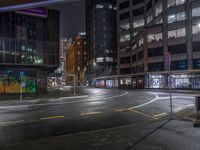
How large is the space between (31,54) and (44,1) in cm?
3090

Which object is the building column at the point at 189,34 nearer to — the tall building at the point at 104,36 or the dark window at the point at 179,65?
the dark window at the point at 179,65

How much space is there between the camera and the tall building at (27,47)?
3394 cm

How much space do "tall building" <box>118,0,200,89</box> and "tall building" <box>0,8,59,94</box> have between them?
71.1ft

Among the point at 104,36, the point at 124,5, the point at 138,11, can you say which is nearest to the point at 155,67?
the point at 138,11

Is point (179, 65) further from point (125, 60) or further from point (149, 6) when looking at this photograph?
point (125, 60)

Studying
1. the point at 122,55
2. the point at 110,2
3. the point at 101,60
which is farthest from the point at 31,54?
the point at 110,2

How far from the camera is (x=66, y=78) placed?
189 metres

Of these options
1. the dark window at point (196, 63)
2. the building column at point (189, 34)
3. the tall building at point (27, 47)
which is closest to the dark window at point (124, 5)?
the building column at point (189, 34)

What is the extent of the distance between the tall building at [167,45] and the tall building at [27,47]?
21678 mm

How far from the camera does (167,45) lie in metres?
55.2

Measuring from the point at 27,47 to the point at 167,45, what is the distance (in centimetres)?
3510

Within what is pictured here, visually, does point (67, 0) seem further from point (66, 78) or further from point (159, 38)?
point (66, 78)

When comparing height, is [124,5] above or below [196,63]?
above

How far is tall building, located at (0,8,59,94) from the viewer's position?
111ft
